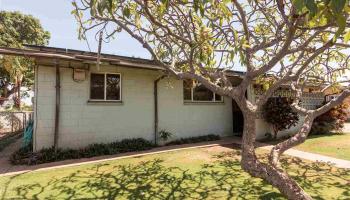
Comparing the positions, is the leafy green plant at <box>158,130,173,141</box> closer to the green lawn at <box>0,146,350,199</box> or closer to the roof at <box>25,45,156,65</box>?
the green lawn at <box>0,146,350,199</box>

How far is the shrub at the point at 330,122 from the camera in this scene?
14.2 m

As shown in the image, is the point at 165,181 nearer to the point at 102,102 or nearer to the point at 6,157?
the point at 102,102

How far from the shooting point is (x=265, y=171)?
3.85 m

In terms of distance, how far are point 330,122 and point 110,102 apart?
480 inches

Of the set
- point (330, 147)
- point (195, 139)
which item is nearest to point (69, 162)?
point (195, 139)

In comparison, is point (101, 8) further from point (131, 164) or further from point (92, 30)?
point (131, 164)

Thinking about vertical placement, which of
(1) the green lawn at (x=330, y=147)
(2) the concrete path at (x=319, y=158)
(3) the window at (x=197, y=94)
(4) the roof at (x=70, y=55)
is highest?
(4) the roof at (x=70, y=55)

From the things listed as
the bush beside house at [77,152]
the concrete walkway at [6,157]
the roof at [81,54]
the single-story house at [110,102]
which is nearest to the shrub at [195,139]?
the single-story house at [110,102]

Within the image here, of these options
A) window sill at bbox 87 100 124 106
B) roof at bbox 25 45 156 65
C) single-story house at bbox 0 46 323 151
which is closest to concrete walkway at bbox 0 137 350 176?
single-story house at bbox 0 46 323 151

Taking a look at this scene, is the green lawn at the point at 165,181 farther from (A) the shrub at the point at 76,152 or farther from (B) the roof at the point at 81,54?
(B) the roof at the point at 81,54

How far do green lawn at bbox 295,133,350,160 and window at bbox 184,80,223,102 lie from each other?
4751 millimetres

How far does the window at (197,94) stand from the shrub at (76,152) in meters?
3.28

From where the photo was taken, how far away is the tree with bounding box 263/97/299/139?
12.5 m

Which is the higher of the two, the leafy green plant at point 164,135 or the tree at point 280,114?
the tree at point 280,114
